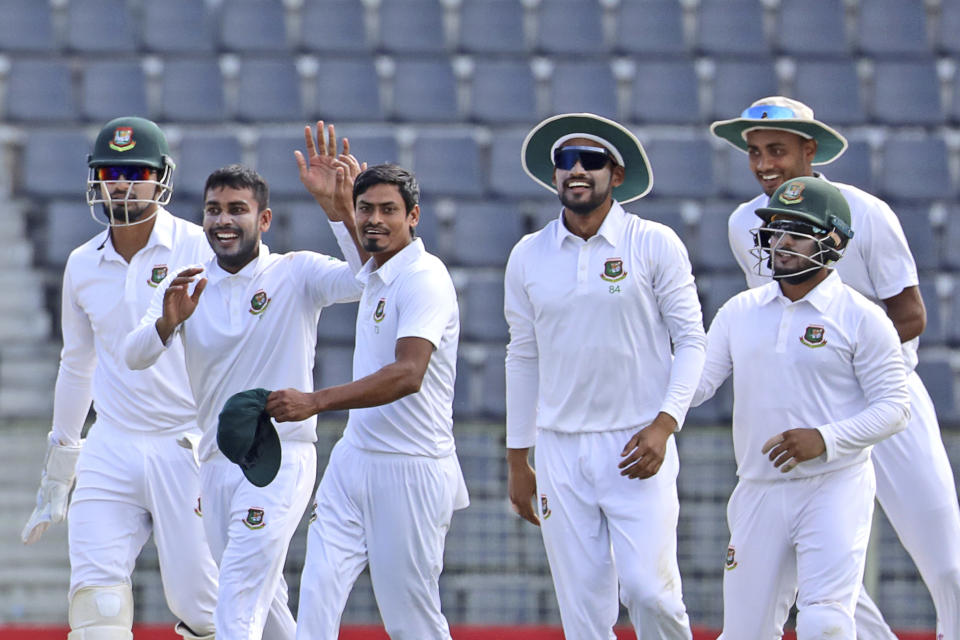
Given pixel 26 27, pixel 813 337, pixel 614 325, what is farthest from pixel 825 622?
pixel 26 27

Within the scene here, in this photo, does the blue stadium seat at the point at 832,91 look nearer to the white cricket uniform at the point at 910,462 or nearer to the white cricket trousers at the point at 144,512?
the white cricket uniform at the point at 910,462

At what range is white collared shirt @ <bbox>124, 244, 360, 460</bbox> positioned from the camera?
15.8ft

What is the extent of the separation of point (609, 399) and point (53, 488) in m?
2.10

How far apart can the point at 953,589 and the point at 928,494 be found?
0.32 m

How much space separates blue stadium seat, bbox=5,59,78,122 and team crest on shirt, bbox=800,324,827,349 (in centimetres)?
631

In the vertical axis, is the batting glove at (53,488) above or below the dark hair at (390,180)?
below

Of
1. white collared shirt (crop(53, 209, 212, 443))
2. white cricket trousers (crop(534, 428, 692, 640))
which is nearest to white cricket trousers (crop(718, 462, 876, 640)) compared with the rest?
white cricket trousers (crop(534, 428, 692, 640))

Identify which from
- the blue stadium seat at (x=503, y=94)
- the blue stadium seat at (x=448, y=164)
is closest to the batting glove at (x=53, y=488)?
the blue stadium seat at (x=448, y=164)

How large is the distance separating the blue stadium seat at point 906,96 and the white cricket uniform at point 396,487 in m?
6.02

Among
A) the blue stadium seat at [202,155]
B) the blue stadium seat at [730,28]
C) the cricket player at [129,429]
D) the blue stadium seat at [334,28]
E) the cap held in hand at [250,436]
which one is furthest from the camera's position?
the blue stadium seat at [730,28]

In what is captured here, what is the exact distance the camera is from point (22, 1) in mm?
9906

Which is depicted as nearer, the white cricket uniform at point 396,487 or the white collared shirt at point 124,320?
the white cricket uniform at point 396,487

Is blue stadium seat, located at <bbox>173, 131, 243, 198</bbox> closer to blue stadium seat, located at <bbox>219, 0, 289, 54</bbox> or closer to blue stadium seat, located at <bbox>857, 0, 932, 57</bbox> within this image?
blue stadium seat, located at <bbox>219, 0, 289, 54</bbox>

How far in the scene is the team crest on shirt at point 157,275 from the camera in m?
5.09
